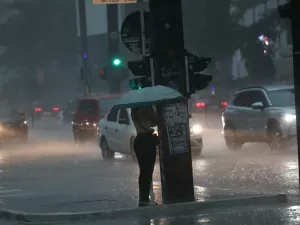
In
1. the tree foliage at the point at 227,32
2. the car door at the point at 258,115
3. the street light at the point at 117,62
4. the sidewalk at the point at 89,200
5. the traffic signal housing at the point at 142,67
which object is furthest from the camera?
the tree foliage at the point at 227,32

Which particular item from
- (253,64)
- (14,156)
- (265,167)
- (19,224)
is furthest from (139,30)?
(253,64)

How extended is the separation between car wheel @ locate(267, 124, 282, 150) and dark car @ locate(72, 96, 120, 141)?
7.20 meters

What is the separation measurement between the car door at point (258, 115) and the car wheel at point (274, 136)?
26 cm

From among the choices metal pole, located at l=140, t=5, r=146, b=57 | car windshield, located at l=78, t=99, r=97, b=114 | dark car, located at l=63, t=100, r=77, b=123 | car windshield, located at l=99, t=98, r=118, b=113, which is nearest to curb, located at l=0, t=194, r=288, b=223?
metal pole, located at l=140, t=5, r=146, b=57

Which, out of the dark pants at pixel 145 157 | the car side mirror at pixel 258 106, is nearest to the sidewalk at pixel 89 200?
the dark pants at pixel 145 157

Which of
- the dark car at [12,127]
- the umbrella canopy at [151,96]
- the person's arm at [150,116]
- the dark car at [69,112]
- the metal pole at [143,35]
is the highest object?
the metal pole at [143,35]

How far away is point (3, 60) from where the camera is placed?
81125 millimetres

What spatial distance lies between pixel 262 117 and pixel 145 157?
41.5 feet

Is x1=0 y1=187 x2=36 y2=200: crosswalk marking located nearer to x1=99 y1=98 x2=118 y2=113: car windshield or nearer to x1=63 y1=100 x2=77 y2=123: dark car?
x1=99 y1=98 x2=118 y2=113: car windshield

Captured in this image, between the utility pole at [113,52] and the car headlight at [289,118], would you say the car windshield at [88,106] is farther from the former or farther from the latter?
the car headlight at [289,118]

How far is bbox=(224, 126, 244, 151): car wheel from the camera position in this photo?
25.7m

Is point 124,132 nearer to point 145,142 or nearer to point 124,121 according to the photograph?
point 124,121

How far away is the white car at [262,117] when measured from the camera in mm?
23609

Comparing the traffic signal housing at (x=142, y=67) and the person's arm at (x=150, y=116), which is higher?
the traffic signal housing at (x=142, y=67)
